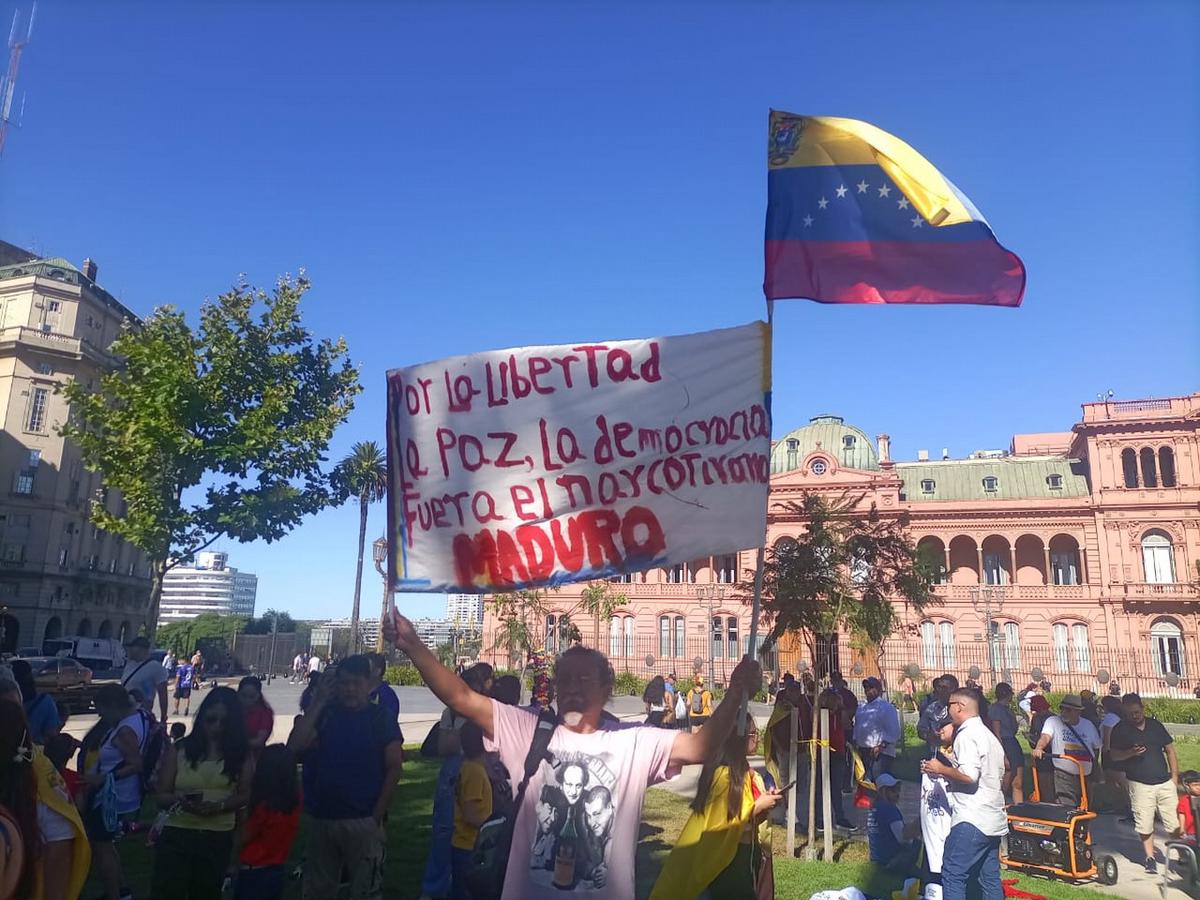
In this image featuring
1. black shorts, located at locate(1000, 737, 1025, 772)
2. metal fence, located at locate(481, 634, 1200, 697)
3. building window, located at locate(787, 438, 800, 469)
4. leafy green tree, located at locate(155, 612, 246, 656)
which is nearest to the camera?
black shorts, located at locate(1000, 737, 1025, 772)

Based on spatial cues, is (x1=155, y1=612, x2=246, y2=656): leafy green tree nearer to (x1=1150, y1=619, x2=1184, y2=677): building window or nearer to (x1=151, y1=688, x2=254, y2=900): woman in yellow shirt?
(x1=1150, y1=619, x2=1184, y2=677): building window

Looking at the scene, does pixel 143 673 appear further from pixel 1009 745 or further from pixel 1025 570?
pixel 1025 570

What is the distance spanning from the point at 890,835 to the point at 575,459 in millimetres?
7323

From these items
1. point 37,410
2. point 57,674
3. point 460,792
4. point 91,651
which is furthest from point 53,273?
point 460,792

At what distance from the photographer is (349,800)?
505 cm

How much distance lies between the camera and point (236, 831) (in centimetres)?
509

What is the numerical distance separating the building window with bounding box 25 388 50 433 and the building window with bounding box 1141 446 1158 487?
2649 inches

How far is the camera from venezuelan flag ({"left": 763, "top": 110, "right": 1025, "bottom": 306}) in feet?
16.9

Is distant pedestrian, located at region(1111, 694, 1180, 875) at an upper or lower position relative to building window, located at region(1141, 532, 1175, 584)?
lower

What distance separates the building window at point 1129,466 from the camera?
1816 inches

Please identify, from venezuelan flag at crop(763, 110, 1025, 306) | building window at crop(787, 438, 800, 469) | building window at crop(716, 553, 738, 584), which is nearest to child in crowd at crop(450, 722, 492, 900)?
venezuelan flag at crop(763, 110, 1025, 306)

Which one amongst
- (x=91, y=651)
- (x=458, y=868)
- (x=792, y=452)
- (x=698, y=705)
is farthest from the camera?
(x=792, y=452)

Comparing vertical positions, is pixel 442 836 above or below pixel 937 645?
below

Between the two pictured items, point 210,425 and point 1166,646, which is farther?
point 1166,646
